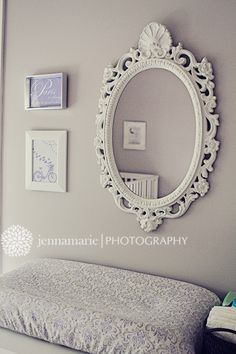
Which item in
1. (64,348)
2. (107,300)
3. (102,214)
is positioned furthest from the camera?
(102,214)

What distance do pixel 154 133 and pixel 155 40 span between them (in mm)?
490

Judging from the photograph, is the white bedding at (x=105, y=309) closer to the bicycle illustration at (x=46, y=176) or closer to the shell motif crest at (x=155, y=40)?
the bicycle illustration at (x=46, y=176)

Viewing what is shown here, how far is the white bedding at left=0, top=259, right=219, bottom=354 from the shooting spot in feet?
4.82

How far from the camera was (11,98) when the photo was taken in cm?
256

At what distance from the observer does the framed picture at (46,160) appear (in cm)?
237

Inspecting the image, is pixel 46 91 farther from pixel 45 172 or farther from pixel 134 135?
pixel 134 135

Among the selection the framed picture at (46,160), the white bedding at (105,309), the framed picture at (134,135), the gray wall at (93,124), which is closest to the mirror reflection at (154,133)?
the framed picture at (134,135)

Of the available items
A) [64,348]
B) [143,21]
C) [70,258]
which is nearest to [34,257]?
[70,258]

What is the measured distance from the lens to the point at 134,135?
7.02 ft

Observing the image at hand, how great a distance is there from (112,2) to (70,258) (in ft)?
5.11

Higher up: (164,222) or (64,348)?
(164,222)

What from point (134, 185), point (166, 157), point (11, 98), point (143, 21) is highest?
point (143, 21)

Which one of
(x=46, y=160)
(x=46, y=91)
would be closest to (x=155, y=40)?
(x=46, y=91)

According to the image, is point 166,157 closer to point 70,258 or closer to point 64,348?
point 70,258
